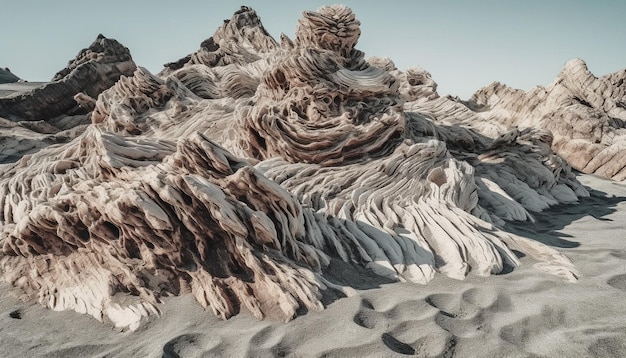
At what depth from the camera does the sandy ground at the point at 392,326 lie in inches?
92.5

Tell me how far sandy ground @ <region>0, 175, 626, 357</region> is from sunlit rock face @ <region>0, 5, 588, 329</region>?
0.13 m

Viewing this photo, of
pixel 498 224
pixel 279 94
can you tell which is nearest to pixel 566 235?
pixel 498 224

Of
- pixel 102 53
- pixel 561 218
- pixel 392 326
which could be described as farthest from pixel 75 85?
pixel 392 326

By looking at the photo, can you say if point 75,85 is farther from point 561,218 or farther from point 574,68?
point 574,68

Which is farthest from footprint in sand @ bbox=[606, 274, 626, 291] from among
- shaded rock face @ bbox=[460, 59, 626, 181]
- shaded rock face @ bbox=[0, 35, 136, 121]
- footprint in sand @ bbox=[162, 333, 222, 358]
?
shaded rock face @ bbox=[0, 35, 136, 121]

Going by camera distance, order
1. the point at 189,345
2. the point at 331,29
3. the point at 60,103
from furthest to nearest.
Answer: the point at 60,103
the point at 331,29
the point at 189,345

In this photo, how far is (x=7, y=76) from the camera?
2516cm

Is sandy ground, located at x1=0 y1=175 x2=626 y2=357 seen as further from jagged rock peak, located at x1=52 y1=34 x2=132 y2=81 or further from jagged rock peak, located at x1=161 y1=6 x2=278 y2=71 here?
jagged rock peak, located at x1=52 y1=34 x2=132 y2=81

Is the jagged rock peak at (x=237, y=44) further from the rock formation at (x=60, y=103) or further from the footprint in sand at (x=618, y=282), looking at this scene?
the footprint in sand at (x=618, y=282)

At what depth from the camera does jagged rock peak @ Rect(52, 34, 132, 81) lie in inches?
580

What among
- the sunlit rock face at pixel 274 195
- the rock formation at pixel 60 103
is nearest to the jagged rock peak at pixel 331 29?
the sunlit rock face at pixel 274 195

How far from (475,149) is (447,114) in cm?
155

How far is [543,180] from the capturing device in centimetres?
640

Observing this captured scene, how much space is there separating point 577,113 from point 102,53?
1376 cm
